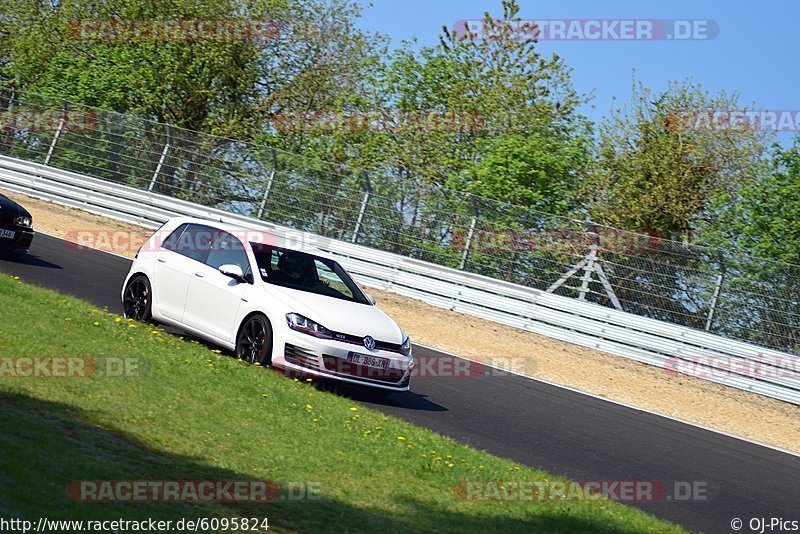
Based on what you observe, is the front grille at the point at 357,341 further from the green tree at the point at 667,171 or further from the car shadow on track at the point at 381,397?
the green tree at the point at 667,171

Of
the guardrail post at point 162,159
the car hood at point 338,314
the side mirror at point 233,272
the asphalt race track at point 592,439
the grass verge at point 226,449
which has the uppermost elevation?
the guardrail post at point 162,159

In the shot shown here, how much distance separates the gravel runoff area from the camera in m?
15.8

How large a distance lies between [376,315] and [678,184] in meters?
18.4

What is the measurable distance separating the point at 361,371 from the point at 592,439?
2890 millimetres

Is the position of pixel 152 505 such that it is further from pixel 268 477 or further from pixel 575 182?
pixel 575 182

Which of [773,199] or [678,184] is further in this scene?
[678,184]

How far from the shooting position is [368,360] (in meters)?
11.2

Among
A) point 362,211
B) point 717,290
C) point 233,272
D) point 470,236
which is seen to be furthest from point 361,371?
point 362,211

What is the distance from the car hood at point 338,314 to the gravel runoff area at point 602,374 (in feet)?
18.5

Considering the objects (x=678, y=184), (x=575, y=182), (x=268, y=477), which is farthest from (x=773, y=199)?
(x=268, y=477)

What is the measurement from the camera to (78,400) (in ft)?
25.9

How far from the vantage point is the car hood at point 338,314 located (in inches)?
441

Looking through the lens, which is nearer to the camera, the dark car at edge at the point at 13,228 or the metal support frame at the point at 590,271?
the dark car at edge at the point at 13,228

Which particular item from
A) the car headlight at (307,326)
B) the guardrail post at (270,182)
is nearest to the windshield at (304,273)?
the car headlight at (307,326)
